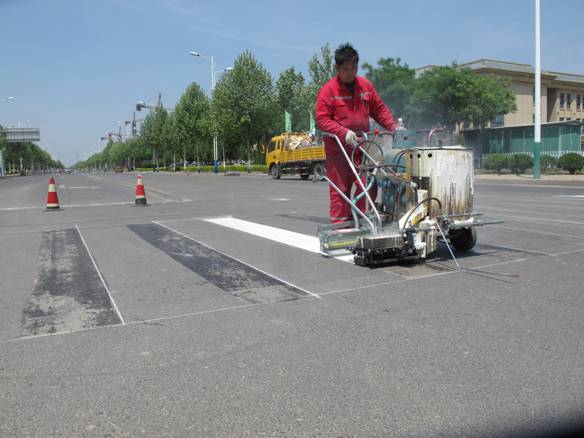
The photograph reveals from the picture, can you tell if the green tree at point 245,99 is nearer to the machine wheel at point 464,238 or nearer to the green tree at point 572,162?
the green tree at point 572,162

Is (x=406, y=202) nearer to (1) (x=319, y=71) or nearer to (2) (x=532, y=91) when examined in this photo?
(1) (x=319, y=71)

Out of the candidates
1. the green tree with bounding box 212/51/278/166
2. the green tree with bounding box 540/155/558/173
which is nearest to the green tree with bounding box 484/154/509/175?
the green tree with bounding box 540/155/558/173

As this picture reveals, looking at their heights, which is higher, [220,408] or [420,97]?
[420,97]

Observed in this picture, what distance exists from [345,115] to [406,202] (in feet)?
3.88

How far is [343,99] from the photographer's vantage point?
19.2 feet

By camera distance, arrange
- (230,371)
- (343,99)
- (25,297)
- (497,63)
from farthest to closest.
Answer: (497,63) < (343,99) < (25,297) < (230,371)

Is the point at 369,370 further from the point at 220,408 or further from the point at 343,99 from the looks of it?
the point at 343,99

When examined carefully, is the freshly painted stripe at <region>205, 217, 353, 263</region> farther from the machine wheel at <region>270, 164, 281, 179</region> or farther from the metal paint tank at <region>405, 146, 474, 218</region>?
the machine wheel at <region>270, 164, 281, 179</region>

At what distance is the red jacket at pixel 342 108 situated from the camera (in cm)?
584

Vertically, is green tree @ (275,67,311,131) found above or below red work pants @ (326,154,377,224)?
above

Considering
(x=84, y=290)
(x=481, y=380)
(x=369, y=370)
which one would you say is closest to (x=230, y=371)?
(x=369, y=370)

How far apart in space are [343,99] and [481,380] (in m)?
3.78

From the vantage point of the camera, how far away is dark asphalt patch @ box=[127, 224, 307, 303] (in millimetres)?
4586

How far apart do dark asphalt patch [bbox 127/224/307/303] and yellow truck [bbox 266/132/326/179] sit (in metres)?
22.8
